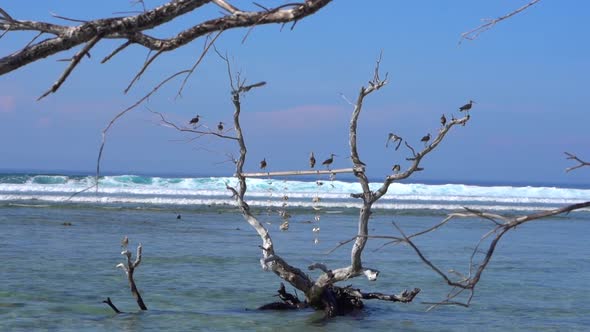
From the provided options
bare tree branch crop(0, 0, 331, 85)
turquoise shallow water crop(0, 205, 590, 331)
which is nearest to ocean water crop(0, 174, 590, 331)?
turquoise shallow water crop(0, 205, 590, 331)

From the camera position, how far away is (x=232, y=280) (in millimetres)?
12461

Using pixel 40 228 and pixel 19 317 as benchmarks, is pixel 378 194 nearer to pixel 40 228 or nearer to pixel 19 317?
pixel 19 317

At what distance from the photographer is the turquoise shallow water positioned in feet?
30.7

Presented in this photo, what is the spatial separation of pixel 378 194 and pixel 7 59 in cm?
647

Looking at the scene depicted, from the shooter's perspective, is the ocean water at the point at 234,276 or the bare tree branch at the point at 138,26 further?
the ocean water at the point at 234,276

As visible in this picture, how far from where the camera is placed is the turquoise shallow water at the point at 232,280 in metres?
9.35

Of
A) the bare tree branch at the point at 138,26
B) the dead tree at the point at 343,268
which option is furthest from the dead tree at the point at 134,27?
the dead tree at the point at 343,268

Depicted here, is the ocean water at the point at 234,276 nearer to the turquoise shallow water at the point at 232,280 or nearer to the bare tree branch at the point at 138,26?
the turquoise shallow water at the point at 232,280

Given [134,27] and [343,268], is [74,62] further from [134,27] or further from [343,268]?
[343,268]

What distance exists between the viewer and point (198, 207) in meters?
34.7

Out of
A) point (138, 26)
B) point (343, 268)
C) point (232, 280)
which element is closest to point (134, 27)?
point (138, 26)

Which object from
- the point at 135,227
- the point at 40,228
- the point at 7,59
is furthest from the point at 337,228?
the point at 7,59

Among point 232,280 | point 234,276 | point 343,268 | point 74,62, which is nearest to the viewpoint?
point 74,62

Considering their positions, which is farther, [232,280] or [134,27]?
[232,280]
